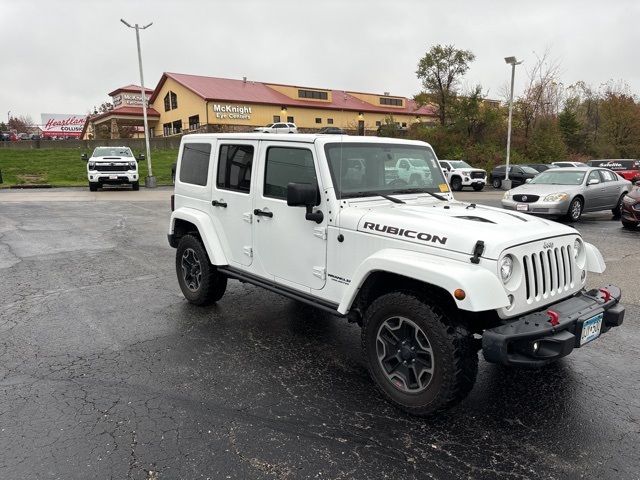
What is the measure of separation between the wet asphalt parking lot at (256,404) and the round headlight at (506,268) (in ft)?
3.32

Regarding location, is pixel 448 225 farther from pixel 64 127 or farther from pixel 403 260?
pixel 64 127

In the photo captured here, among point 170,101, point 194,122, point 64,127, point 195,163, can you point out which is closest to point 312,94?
point 194,122

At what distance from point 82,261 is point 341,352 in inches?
220

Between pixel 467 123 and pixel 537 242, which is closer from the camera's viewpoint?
pixel 537 242

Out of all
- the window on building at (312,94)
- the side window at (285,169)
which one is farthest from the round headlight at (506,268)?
the window on building at (312,94)

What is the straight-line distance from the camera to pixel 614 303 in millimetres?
3543

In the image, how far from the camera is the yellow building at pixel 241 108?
44812mm

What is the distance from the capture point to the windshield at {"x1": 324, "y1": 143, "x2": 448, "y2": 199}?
156 inches

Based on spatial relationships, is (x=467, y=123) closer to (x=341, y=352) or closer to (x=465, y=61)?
(x=465, y=61)

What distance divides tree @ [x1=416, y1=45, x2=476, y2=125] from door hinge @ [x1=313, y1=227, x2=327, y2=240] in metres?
37.0

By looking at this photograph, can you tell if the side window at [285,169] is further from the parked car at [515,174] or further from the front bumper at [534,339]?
the parked car at [515,174]

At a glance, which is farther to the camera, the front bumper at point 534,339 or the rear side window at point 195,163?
the rear side window at point 195,163

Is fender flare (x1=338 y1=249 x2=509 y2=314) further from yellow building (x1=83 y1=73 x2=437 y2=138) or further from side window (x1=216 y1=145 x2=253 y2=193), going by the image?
yellow building (x1=83 y1=73 x2=437 y2=138)

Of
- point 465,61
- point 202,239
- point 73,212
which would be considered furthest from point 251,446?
point 465,61
